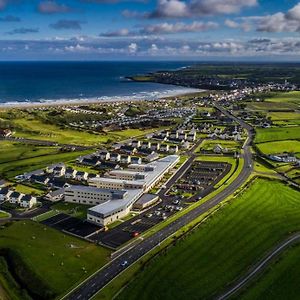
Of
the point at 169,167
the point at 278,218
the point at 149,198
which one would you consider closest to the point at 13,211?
the point at 149,198

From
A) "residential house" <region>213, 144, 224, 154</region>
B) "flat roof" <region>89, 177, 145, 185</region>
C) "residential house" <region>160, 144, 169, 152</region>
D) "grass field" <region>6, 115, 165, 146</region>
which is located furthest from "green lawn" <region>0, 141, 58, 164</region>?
"residential house" <region>213, 144, 224, 154</region>

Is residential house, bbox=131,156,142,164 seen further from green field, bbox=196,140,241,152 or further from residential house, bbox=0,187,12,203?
residential house, bbox=0,187,12,203

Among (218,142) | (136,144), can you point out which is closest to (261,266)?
(136,144)

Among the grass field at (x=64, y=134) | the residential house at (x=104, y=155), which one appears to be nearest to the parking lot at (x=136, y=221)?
the residential house at (x=104, y=155)

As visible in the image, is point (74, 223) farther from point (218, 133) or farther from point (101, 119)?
point (101, 119)

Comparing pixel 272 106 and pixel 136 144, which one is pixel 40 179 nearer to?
pixel 136 144

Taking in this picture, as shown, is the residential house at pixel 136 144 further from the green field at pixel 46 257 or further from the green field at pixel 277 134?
the green field at pixel 46 257

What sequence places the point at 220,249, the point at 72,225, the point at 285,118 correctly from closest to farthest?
the point at 220,249
the point at 72,225
the point at 285,118
